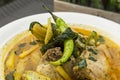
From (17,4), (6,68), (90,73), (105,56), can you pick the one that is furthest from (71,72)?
(17,4)

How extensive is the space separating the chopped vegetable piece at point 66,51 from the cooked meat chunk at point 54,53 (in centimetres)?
5

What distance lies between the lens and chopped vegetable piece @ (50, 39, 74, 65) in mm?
1979

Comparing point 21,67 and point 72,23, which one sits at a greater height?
point 72,23

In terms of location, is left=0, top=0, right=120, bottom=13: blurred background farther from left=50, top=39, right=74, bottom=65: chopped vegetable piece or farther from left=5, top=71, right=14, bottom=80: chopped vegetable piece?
left=5, top=71, right=14, bottom=80: chopped vegetable piece

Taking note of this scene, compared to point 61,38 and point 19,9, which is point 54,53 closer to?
point 61,38

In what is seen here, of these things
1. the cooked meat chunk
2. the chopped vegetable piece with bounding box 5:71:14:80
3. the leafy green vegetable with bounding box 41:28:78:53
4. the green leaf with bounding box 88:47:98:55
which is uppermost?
the leafy green vegetable with bounding box 41:28:78:53

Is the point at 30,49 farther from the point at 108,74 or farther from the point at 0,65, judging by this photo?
the point at 108,74

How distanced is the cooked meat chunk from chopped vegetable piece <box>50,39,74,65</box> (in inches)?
1.8

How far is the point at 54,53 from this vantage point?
6.86 ft

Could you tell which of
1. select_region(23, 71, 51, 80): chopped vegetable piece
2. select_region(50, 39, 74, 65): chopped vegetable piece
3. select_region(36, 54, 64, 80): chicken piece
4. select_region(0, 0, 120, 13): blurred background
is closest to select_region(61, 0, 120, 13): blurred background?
select_region(0, 0, 120, 13): blurred background

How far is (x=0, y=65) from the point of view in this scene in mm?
2236

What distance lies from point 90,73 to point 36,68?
0.41 m

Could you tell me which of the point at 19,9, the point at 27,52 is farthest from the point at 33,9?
the point at 27,52

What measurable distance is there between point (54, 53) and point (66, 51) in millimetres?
97
